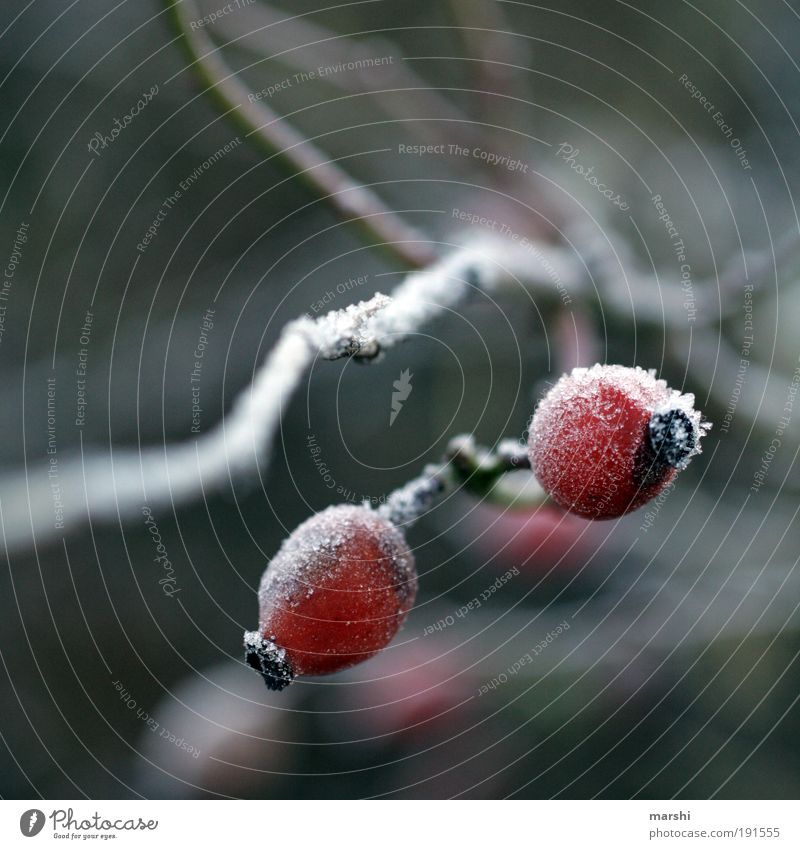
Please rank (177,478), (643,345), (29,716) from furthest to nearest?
(29,716) → (643,345) → (177,478)

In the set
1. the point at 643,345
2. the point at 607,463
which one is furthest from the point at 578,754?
the point at 607,463

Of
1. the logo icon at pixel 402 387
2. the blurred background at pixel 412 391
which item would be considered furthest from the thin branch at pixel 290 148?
the blurred background at pixel 412 391

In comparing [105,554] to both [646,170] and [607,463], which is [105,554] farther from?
[607,463]

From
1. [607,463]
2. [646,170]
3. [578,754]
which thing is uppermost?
[646,170]
